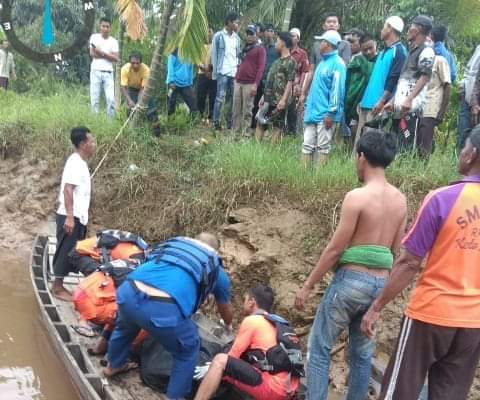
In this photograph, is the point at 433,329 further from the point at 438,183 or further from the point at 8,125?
the point at 8,125

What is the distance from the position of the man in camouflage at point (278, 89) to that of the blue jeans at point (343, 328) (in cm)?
433

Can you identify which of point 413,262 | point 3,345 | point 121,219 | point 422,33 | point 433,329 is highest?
point 422,33

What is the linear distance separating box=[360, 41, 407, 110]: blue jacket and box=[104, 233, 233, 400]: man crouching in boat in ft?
11.7

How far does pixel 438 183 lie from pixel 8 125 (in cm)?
756

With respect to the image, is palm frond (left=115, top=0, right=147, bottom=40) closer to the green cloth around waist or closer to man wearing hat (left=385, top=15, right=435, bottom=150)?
man wearing hat (left=385, top=15, right=435, bottom=150)

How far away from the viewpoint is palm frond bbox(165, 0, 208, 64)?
789 centimetres

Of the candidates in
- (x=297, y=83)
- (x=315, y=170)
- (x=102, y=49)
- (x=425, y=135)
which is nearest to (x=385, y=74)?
(x=425, y=135)

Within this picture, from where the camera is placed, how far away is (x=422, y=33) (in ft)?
20.3

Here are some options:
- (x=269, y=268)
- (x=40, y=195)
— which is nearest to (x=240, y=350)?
(x=269, y=268)

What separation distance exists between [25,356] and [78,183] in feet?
6.02

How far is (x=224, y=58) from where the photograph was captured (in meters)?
9.38

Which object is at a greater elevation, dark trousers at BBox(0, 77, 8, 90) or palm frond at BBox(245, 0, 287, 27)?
palm frond at BBox(245, 0, 287, 27)

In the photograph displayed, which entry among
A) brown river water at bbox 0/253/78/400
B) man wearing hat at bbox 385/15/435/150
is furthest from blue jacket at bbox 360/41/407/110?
brown river water at bbox 0/253/78/400

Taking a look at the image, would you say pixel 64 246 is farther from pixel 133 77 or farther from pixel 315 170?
pixel 133 77
